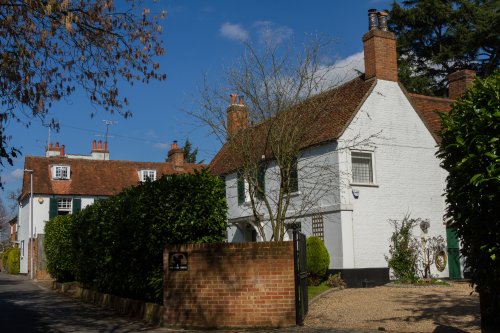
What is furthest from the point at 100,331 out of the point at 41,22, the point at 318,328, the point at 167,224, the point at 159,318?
the point at 41,22

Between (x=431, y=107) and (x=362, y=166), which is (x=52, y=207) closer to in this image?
(x=362, y=166)

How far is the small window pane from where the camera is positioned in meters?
20.6

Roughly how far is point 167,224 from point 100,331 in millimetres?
2508

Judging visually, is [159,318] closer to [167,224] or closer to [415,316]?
[167,224]

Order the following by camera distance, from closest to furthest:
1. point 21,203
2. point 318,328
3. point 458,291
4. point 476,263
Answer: point 476,263 < point 318,328 < point 458,291 < point 21,203

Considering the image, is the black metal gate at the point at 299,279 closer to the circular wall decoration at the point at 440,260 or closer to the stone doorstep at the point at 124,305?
the stone doorstep at the point at 124,305

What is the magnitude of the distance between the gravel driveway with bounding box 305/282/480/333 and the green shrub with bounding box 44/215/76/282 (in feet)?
34.4

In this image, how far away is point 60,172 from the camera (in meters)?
42.3

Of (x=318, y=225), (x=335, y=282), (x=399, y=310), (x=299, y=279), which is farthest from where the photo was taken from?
(x=318, y=225)

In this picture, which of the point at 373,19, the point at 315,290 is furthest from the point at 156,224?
the point at 373,19

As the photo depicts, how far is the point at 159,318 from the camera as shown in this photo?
11750 millimetres

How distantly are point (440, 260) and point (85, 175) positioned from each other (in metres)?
30.0

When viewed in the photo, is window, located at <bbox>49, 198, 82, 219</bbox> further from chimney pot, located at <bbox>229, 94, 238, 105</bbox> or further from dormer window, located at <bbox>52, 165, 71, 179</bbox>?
chimney pot, located at <bbox>229, 94, 238, 105</bbox>

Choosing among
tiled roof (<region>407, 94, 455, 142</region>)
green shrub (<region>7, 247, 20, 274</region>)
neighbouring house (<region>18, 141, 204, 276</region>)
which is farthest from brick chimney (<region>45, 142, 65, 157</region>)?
tiled roof (<region>407, 94, 455, 142</region>)
